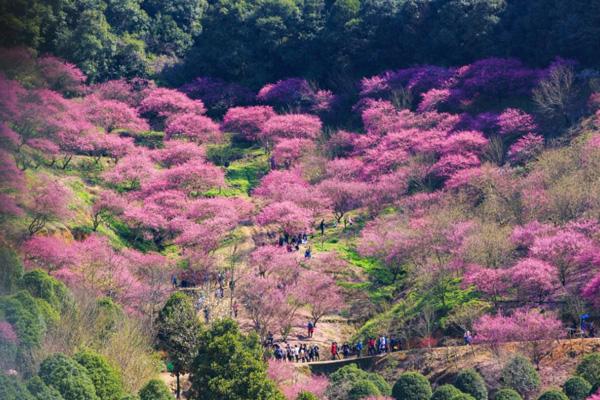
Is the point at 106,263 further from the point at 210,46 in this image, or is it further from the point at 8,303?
the point at 210,46

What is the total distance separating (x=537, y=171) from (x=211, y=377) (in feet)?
80.6

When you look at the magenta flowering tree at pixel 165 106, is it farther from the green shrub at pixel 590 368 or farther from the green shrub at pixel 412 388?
the green shrub at pixel 590 368

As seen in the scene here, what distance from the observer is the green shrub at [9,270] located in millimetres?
41591

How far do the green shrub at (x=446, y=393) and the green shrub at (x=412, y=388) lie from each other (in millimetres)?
1126

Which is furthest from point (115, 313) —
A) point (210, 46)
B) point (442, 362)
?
point (210, 46)

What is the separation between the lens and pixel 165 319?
144 feet

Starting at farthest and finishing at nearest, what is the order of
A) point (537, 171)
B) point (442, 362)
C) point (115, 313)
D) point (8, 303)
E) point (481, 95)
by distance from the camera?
point (481, 95)
point (537, 171)
point (442, 362)
point (115, 313)
point (8, 303)

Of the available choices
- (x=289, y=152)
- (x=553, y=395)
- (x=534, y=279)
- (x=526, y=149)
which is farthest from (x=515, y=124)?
(x=553, y=395)

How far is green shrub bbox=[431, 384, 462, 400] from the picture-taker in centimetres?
3882

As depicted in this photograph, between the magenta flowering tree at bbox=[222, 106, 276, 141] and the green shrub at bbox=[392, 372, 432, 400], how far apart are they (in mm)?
33890

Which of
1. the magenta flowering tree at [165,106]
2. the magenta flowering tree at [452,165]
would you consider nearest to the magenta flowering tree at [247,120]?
the magenta flowering tree at [165,106]

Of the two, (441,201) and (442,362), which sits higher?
(441,201)

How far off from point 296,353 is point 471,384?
381 inches

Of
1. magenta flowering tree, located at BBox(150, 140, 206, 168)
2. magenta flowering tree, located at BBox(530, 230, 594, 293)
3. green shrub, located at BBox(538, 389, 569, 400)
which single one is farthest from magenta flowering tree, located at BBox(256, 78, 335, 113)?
green shrub, located at BBox(538, 389, 569, 400)
